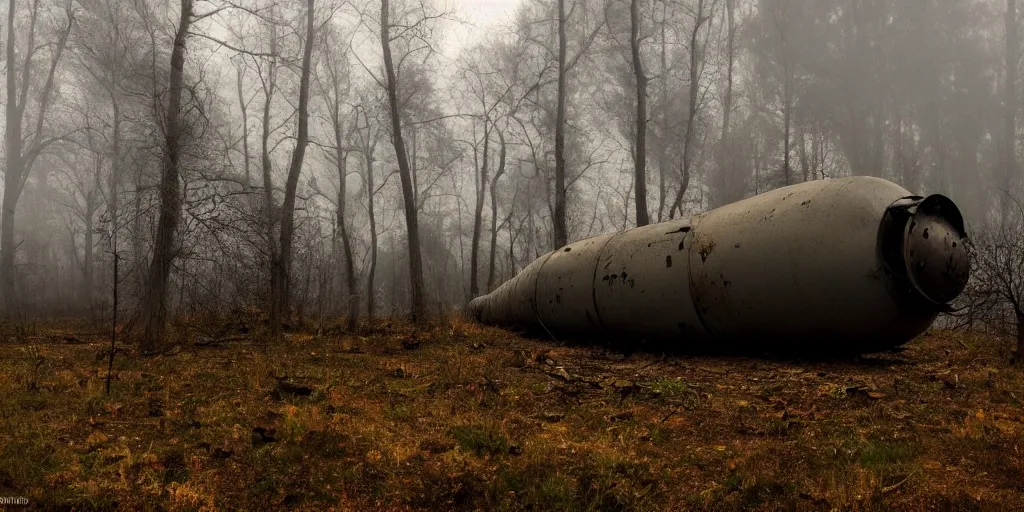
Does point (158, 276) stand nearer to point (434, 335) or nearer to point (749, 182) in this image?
point (434, 335)

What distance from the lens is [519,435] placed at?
11.7ft

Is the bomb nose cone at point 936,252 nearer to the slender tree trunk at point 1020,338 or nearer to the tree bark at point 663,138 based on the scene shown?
the slender tree trunk at point 1020,338

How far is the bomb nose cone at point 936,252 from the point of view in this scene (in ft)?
16.9

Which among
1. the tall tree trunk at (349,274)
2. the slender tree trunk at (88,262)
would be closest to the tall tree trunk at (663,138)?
the tall tree trunk at (349,274)

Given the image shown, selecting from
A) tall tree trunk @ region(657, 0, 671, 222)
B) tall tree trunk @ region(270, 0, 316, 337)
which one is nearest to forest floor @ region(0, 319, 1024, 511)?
tall tree trunk @ region(270, 0, 316, 337)

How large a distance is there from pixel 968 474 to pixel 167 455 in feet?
14.3

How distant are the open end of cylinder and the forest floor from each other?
861mm

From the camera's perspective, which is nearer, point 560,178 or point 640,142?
point 640,142

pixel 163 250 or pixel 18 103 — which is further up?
pixel 18 103

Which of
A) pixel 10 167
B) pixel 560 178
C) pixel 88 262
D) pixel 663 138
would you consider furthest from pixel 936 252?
pixel 88 262

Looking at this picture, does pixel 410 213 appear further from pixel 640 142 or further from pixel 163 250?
pixel 640 142

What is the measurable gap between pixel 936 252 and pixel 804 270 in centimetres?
119

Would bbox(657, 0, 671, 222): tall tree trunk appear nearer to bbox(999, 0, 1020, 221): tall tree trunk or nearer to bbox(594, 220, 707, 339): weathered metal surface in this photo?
bbox(594, 220, 707, 339): weathered metal surface

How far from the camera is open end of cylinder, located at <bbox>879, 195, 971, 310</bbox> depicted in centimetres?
515
